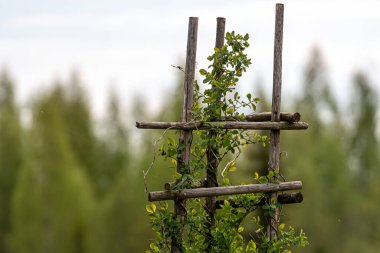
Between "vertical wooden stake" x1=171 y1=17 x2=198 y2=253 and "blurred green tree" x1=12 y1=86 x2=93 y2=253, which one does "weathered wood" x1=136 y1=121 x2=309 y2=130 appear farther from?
"blurred green tree" x1=12 y1=86 x2=93 y2=253

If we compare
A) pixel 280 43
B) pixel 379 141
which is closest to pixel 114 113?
pixel 379 141

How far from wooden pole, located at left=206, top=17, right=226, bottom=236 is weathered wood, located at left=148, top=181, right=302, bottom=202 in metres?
0.15

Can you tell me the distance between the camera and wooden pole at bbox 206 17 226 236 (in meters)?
6.80

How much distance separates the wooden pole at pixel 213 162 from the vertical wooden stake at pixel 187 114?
0.24 metres

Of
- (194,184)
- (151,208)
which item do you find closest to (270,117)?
(194,184)

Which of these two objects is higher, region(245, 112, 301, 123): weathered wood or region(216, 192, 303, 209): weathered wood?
region(245, 112, 301, 123): weathered wood

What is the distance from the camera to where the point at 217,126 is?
6711mm

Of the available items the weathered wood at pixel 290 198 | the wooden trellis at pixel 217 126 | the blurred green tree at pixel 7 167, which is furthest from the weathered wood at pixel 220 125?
the blurred green tree at pixel 7 167

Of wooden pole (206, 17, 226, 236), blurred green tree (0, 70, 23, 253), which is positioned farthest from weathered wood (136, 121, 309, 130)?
blurred green tree (0, 70, 23, 253)

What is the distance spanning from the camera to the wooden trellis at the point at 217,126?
6555 millimetres

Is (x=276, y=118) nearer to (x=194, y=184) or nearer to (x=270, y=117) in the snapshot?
(x=270, y=117)

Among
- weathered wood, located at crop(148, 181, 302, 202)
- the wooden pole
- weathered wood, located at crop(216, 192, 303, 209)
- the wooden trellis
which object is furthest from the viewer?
weathered wood, located at crop(216, 192, 303, 209)

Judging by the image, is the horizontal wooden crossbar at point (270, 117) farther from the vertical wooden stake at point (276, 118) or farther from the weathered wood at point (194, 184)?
the weathered wood at point (194, 184)

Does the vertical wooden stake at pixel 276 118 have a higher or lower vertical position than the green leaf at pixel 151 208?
higher
